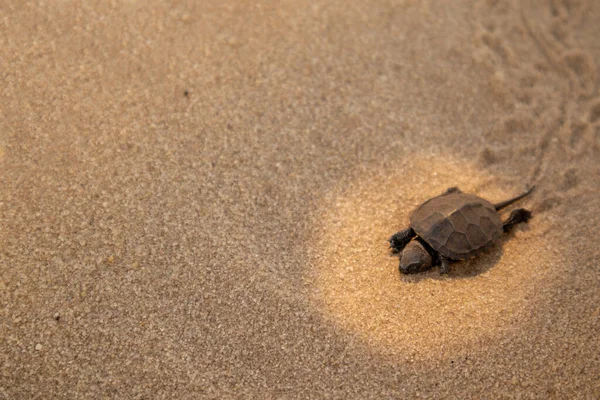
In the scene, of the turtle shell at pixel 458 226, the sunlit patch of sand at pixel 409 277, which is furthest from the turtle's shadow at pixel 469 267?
the turtle shell at pixel 458 226

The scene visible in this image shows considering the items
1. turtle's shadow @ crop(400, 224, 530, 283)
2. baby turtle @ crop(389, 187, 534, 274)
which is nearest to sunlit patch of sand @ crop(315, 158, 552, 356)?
turtle's shadow @ crop(400, 224, 530, 283)

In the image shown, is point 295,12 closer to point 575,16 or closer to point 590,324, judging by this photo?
point 575,16

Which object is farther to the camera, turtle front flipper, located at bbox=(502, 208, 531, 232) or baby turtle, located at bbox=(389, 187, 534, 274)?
turtle front flipper, located at bbox=(502, 208, 531, 232)

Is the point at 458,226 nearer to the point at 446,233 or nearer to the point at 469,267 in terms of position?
the point at 446,233

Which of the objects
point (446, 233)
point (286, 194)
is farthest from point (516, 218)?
point (286, 194)

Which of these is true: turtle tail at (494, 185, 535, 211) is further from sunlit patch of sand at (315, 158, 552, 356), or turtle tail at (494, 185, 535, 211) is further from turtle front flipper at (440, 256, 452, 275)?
turtle front flipper at (440, 256, 452, 275)

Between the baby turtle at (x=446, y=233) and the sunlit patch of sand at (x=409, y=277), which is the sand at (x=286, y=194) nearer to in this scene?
the sunlit patch of sand at (x=409, y=277)

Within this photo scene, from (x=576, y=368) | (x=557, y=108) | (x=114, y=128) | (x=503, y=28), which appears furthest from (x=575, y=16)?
(x=114, y=128)
